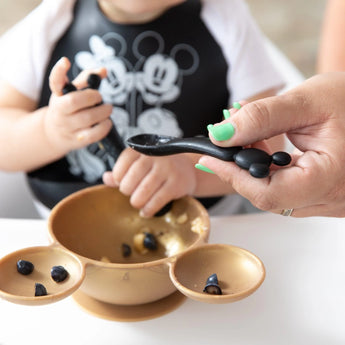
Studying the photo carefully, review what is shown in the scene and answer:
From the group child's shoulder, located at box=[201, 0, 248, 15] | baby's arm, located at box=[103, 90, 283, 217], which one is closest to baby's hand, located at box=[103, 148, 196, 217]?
baby's arm, located at box=[103, 90, 283, 217]

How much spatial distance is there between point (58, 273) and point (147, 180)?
15 cm

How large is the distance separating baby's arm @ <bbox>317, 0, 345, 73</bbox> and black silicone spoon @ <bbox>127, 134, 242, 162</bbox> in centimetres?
37

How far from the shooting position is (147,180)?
19.5 inches

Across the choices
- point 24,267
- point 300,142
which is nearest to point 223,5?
point 300,142

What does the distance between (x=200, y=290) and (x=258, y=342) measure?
6 cm

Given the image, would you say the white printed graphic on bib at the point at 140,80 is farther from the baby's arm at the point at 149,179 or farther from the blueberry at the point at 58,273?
the blueberry at the point at 58,273

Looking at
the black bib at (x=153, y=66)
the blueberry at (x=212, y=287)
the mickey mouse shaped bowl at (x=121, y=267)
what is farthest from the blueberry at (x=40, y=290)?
the black bib at (x=153, y=66)

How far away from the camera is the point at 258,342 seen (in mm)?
388

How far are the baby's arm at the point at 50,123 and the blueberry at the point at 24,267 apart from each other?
16 cm

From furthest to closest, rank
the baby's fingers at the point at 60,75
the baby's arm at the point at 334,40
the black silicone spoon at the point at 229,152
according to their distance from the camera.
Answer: the baby's arm at the point at 334,40
the baby's fingers at the point at 60,75
the black silicone spoon at the point at 229,152

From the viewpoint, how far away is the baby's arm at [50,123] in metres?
0.48

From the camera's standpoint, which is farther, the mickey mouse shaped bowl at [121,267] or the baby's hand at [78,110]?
the baby's hand at [78,110]

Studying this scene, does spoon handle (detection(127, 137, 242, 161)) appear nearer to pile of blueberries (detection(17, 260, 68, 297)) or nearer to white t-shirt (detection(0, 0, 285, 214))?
pile of blueberries (detection(17, 260, 68, 297))

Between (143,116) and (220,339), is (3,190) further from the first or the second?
(220,339)
